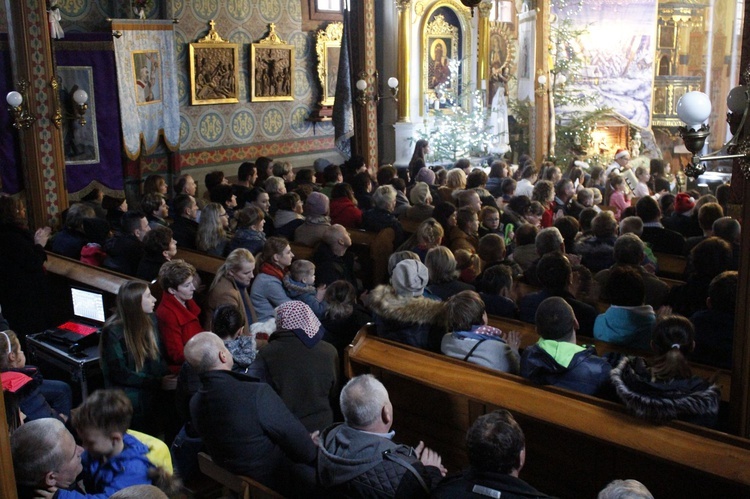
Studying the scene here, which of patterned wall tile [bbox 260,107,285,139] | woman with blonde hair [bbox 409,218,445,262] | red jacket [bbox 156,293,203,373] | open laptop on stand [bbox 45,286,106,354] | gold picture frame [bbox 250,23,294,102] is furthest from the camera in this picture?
patterned wall tile [bbox 260,107,285,139]

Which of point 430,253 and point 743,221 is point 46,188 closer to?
point 430,253

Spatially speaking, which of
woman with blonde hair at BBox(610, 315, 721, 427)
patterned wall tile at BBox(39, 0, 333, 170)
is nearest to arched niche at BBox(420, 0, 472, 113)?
patterned wall tile at BBox(39, 0, 333, 170)

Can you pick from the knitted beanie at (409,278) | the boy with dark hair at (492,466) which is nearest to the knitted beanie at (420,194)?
the knitted beanie at (409,278)

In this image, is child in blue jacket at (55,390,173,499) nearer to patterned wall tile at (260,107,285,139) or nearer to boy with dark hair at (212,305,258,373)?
boy with dark hair at (212,305,258,373)

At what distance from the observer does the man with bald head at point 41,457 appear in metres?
3.35

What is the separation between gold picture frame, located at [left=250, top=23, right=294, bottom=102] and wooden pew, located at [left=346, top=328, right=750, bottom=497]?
40.7 ft

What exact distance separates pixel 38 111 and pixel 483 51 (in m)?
10.1

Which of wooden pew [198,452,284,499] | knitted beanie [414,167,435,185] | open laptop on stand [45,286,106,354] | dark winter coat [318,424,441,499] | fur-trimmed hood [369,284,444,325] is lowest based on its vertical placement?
wooden pew [198,452,284,499]

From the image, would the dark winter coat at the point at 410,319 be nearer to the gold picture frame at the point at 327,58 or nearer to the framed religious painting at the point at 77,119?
the framed religious painting at the point at 77,119

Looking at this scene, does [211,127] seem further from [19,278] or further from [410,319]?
[410,319]

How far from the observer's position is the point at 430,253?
20.1 feet

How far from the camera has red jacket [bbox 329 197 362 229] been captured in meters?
9.32

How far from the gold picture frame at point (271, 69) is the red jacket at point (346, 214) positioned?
8.13 m

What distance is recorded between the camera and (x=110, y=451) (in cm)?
375
